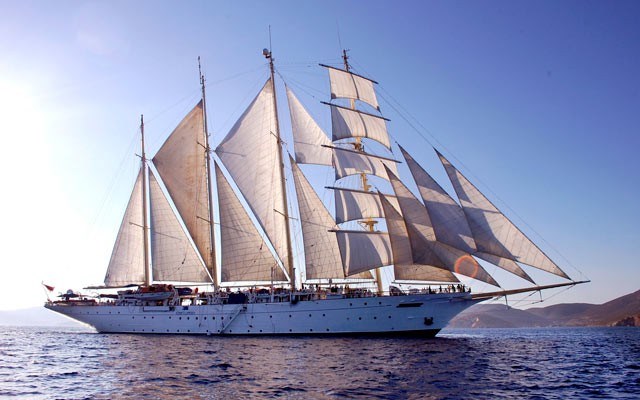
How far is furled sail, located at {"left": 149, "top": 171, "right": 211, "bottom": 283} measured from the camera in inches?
1937

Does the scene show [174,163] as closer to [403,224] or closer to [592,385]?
[403,224]

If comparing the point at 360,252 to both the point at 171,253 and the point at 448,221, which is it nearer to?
the point at 448,221

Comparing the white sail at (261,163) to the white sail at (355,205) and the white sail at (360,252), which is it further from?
the white sail at (360,252)

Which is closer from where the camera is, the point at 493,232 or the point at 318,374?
the point at 318,374

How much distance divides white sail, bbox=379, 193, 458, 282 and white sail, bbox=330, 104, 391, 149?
938 centimetres

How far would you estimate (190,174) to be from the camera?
171 ft

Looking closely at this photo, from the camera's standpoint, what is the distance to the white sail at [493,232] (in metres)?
33.8

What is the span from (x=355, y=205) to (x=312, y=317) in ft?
36.6

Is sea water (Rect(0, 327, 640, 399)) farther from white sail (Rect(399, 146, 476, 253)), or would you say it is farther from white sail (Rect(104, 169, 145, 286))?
white sail (Rect(104, 169, 145, 286))

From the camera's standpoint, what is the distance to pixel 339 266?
44625 mm

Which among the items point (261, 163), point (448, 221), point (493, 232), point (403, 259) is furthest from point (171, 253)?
point (493, 232)

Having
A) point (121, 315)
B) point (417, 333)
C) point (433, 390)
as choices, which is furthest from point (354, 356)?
point (121, 315)

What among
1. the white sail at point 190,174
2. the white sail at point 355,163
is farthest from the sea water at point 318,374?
the white sail at point 190,174

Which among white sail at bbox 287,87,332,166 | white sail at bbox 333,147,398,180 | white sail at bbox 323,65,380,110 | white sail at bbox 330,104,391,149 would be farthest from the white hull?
white sail at bbox 323,65,380,110
